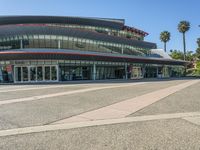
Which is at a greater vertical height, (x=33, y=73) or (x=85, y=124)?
(x=33, y=73)

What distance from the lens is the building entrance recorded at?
32.6 meters

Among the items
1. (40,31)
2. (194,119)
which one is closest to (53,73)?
(40,31)

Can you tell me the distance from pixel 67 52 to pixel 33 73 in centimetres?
542

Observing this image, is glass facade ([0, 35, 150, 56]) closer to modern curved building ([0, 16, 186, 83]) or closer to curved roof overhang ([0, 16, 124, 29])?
modern curved building ([0, 16, 186, 83])

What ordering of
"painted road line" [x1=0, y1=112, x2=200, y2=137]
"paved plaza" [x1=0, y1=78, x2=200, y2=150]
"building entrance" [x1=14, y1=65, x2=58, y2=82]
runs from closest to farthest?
1. "paved plaza" [x1=0, y1=78, x2=200, y2=150]
2. "painted road line" [x1=0, y1=112, x2=200, y2=137]
3. "building entrance" [x1=14, y1=65, x2=58, y2=82]

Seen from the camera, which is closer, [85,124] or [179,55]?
[85,124]

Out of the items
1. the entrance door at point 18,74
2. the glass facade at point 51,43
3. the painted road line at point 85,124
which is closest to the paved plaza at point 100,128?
the painted road line at point 85,124

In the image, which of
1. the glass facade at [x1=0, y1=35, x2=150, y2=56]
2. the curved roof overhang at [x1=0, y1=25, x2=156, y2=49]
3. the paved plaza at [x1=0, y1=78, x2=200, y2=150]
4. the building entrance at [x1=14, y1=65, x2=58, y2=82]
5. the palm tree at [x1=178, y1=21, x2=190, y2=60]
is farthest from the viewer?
the palm tree at [x1=178, y1=21, x2=190, y2=60]

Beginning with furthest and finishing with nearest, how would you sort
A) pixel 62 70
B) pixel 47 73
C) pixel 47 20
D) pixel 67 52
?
pixel 47 20, pixel 62 70, pixel 47 73, pixel 67 52

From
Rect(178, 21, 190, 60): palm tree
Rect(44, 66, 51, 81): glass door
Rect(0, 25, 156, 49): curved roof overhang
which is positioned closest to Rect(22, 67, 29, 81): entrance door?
Rect(44, 66, 51, 81): glass door

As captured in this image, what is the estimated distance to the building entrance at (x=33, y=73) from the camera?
32.6m

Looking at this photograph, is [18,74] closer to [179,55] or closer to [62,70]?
[62,70]

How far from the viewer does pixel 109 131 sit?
674 cm

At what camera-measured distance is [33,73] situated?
1286 inches
